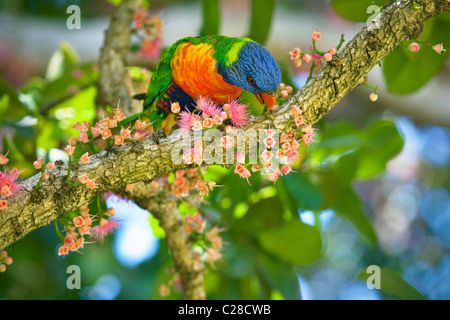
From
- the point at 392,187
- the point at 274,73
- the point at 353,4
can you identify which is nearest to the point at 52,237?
the point at 274,73

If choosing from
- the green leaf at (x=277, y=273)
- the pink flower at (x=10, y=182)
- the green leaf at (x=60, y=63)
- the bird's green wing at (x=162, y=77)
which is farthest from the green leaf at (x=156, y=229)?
the green leaf at (x=60, y=63)

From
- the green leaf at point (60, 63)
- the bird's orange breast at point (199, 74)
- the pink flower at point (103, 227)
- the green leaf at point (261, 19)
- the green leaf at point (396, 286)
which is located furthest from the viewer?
the green leaf at point (60, 63)

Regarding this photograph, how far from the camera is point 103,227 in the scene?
138 cm

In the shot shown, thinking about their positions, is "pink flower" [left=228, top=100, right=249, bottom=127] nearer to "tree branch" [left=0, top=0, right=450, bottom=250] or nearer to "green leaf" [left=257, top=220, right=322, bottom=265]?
"tree branch" [left=0, top=0, right=450, bottom=250]

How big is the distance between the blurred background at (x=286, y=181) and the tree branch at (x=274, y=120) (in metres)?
0.34

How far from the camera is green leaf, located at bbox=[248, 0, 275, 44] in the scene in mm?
1906

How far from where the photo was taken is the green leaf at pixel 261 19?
1.91m

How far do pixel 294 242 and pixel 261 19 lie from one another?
37.7 inches

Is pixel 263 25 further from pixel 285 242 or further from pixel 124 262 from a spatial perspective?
pixel 124 262

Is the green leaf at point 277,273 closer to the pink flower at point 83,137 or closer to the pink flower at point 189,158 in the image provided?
the pink flower at point 189,158

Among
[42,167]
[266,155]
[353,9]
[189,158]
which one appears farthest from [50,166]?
[353,9]

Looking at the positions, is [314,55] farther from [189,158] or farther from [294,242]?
[294,242]

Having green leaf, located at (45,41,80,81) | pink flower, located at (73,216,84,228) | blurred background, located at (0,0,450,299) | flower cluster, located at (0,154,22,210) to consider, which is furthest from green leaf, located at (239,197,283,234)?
green leaf, located at (45,41,80,81)
